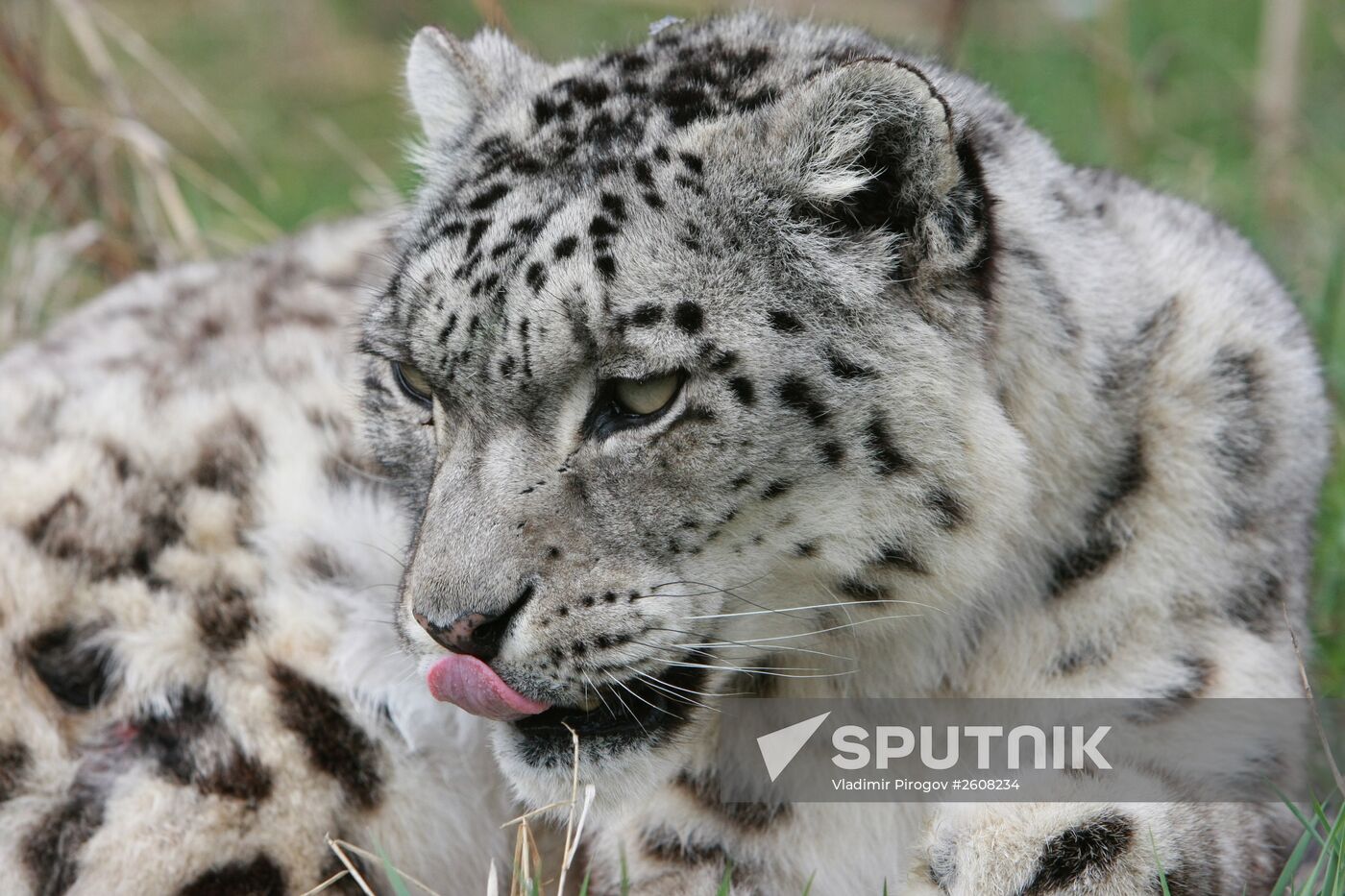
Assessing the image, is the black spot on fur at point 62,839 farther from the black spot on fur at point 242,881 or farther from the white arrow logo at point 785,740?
the white arrow logo at point 785,740

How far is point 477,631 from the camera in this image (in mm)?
3148

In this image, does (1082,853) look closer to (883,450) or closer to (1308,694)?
(1308,694)

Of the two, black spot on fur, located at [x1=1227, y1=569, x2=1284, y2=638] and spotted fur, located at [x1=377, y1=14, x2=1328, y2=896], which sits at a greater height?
spotted fur, located at [x1=377, y1=14, x2=1328, y2=896]

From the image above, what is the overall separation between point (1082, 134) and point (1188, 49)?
1625mm

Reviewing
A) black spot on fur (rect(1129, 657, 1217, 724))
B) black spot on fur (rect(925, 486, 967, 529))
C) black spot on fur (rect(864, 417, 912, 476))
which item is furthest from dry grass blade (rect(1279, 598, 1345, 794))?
black spot on fur (rect(864, 417, 912, 476))

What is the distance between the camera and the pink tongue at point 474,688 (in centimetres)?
320

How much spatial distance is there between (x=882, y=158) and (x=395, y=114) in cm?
1149

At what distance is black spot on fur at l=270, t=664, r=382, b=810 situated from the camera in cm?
393

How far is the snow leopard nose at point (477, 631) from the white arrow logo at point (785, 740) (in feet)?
2.94

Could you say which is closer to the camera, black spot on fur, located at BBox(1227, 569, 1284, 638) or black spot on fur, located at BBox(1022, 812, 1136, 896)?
black spot on fur, located at BBox(1022, 812, 1136, 896)

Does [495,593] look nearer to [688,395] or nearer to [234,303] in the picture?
[688,395]

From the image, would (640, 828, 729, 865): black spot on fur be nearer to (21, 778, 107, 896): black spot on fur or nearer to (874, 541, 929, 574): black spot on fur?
(874, 541, 929, 574): black spot on fur

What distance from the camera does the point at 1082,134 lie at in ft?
31.3

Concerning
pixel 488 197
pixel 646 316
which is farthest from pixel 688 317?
pixel 488 197
